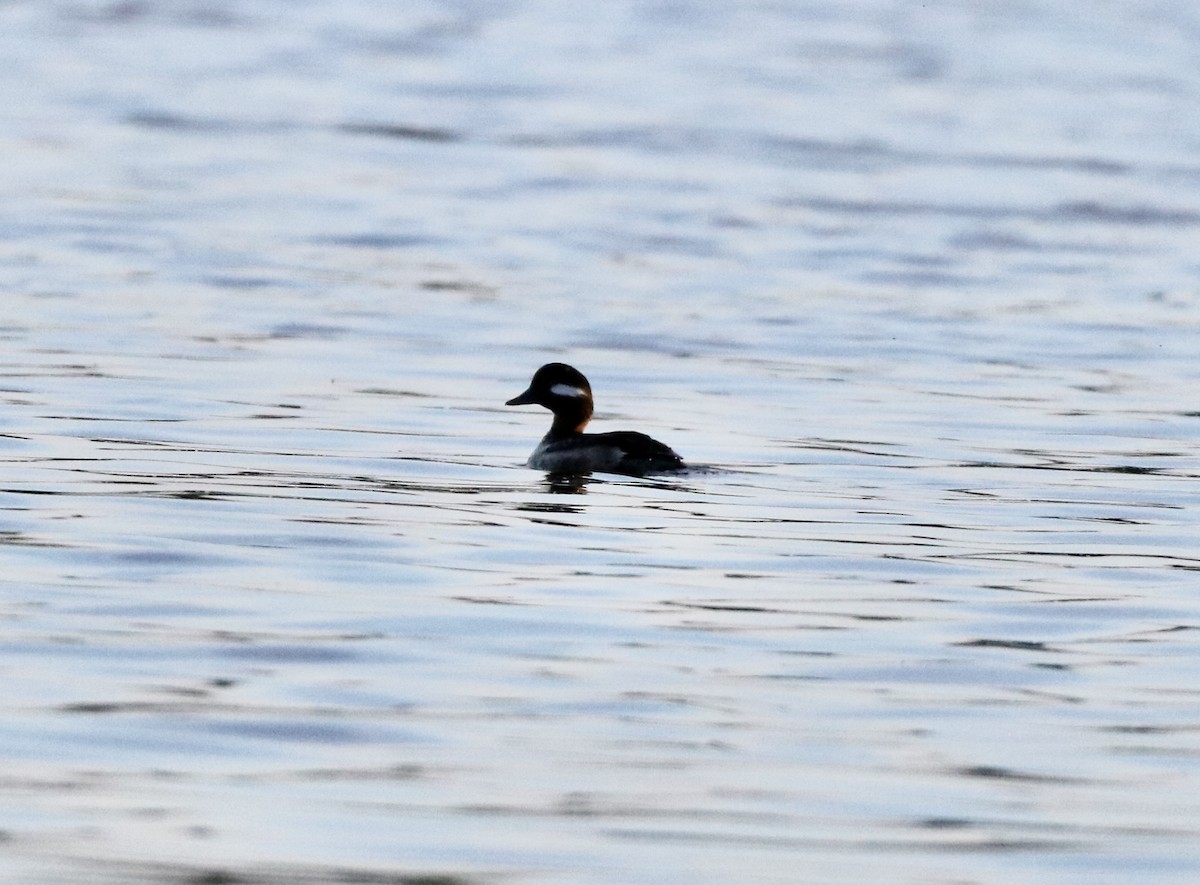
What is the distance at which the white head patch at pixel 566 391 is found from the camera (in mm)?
14367

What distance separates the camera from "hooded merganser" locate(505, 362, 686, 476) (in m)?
13.1

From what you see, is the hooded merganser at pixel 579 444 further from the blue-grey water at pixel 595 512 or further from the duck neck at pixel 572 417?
the blue-grey water at pixel 595 512

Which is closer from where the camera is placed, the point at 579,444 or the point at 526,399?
the point at 579,444

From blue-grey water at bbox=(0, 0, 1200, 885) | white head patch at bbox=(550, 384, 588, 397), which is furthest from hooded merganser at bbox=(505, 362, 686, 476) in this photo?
blue-grey water at bbox=(0, 0, 1200, 885)

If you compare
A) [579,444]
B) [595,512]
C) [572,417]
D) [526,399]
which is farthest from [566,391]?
[595,512]

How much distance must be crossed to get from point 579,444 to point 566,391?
3.38 ft

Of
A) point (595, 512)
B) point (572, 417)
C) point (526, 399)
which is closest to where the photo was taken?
point (595, 512)

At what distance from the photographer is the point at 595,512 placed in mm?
12125

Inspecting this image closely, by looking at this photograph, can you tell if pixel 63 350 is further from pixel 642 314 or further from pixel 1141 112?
pixel 1141 112

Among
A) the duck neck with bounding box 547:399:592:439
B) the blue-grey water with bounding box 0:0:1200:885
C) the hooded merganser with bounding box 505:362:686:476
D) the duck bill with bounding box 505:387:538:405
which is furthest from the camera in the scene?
the duck bill with bounding box 505:387:538:405

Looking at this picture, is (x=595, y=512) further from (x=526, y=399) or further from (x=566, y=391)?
(x=526, y=399)

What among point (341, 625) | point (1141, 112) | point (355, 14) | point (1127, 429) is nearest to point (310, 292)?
point (1127, 429)

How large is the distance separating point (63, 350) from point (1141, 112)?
2438 cm

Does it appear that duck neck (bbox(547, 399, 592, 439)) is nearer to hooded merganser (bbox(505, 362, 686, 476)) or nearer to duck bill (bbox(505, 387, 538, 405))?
hooded merganser (bbox(505, 362, 686, 476))
